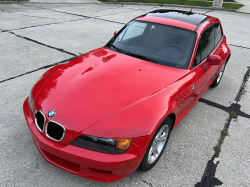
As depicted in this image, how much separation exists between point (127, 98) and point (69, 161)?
932mm

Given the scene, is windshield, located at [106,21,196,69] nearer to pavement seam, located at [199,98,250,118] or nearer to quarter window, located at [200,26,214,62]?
quarter window, located at [200,26,214,62]

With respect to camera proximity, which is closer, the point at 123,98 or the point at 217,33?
the point at 123,98

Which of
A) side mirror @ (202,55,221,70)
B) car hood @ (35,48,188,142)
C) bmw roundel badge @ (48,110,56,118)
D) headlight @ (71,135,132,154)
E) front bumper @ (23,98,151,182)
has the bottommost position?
front bumper @ (23,98,151,182)

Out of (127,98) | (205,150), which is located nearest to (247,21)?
(205,150)

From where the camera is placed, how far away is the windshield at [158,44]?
3.33 m

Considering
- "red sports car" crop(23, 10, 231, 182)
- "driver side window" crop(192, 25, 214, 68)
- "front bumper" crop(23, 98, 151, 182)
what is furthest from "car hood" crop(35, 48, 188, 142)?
"driver side window" crop(192, 25, 214, 68)

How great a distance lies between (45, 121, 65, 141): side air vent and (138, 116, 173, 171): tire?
94cm

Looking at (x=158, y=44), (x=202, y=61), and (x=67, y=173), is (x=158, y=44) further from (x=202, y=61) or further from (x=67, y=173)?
(x=67, y=173)

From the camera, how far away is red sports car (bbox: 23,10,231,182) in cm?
217

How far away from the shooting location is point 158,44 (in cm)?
349

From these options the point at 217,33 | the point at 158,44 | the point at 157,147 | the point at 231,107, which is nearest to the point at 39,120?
the point at 157,147

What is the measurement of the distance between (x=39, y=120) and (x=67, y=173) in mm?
728

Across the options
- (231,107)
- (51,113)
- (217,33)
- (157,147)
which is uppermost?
(217,33)

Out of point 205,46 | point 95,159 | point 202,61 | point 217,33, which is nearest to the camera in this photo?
point 95,159
